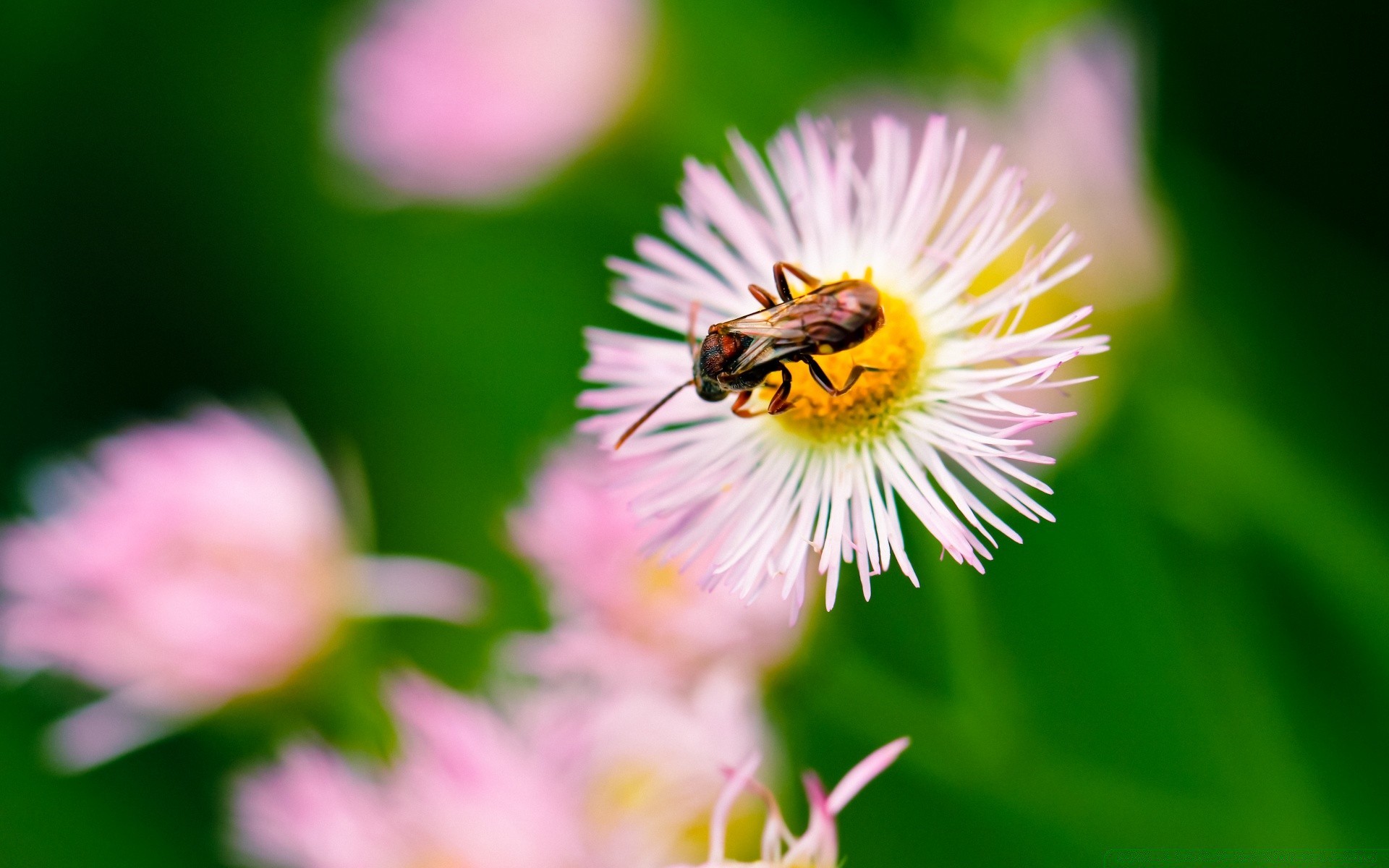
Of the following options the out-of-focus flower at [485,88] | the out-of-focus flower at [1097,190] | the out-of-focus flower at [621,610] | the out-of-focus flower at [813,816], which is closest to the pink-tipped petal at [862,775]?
the out-of-focus flower at [813,816]

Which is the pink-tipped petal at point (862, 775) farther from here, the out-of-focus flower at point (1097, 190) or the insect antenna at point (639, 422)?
the out-of-focus flower at point (1097, 190)

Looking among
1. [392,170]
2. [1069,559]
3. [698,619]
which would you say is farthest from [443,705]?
[392,170]

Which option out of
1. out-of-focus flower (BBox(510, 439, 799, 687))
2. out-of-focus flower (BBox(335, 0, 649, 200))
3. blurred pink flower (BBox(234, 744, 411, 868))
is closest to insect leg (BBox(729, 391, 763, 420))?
out-of-focus flower (BBox(510, 439, 799, 687))

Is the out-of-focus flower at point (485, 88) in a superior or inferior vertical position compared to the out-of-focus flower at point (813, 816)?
superior

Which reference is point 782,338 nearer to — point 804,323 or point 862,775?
point 804,323

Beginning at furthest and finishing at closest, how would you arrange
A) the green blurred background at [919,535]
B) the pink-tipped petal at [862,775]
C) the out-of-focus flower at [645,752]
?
the green blurred background at [919,535]
the out-of-focus flower at [645,752]
the pink-tipped petal at [862,775]

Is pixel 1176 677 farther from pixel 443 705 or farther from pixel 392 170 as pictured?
pixel 392 170

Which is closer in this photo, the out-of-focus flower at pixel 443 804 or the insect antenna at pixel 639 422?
the insect antenna at pixel 639 422
